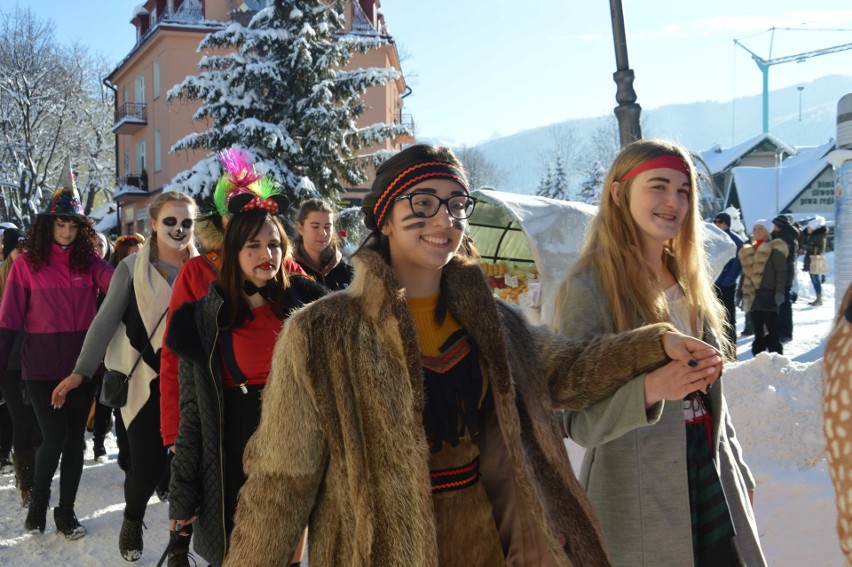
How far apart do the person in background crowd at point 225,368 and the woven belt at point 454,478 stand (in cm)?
145

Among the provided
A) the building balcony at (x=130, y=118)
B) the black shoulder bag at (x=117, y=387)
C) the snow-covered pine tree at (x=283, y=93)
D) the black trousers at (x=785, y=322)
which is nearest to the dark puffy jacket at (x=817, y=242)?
the black trousers at (x=785, y=322)

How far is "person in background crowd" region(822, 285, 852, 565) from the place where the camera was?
1.09 metres

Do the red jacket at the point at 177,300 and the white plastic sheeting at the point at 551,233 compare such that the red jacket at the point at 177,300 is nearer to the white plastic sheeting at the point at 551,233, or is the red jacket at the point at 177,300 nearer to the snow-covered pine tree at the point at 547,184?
the white plastic sheeting at the point at 551,233

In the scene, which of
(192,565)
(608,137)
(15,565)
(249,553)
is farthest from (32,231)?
(608,137)

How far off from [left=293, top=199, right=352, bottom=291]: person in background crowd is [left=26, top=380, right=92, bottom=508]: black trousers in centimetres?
182

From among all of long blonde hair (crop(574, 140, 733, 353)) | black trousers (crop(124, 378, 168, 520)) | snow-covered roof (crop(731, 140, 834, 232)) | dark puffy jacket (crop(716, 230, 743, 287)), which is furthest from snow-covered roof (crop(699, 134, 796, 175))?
long blonde hair (crop(574, 140, 733, 353))

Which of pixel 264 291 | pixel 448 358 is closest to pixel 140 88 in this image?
pixel 264 291

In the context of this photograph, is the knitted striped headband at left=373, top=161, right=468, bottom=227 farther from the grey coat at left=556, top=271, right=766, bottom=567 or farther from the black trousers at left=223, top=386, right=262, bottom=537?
the black trousers at left=223, top=386, right=262, bottom=537

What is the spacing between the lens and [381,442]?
2.05 m

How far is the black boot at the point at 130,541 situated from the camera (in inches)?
184

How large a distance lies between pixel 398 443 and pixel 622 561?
3.19 ft

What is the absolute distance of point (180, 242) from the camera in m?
5.06

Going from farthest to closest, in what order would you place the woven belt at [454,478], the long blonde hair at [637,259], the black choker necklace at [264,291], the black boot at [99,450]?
the black boot at [99,450] → the black choker necklace at [264,291] → the long blonde hair at [637,259] → the woven belt at [454,478]

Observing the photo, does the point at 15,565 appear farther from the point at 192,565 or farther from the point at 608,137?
the point at 608,137
